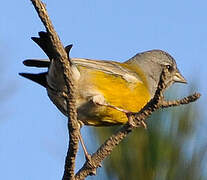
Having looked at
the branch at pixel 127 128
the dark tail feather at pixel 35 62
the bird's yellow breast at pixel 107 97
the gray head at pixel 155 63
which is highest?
the dark tail feather at pixel 35 62

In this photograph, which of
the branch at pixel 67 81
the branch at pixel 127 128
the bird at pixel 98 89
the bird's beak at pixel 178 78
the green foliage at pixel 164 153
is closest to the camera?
the branch at pixel 67 81

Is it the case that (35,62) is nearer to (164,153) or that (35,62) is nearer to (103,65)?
(103,65)

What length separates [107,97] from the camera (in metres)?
3.89

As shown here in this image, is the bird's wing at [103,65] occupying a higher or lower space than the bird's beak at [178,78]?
higher

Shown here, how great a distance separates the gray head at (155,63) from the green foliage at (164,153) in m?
1.20

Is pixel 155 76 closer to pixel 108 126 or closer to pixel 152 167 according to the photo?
pixel 108 126

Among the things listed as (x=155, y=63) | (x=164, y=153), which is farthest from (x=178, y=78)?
(x=164, y=153)

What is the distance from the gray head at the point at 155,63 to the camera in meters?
4.87

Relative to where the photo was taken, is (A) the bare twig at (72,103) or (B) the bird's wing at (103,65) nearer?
(A) the bare twig at (72,103)

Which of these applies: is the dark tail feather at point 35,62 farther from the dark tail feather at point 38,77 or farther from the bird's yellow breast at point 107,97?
the bird's yellow breast at point 107,97

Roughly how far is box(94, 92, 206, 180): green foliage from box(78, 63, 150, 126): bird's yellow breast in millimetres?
317

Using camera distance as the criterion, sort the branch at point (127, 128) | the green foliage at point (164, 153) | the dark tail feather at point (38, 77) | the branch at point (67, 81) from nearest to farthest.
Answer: the branch at point (67, 81)
the branch at point (127, 128)
the green foliage at point (164, 153)
the dark tail feather at point (38, 77)

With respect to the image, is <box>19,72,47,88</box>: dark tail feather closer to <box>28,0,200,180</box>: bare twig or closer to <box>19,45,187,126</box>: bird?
<box>19,45,187,126</box>: bird

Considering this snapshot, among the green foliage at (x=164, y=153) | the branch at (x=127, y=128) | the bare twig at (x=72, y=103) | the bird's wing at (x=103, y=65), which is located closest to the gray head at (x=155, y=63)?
the bird's wing at (x=103, y=65)
